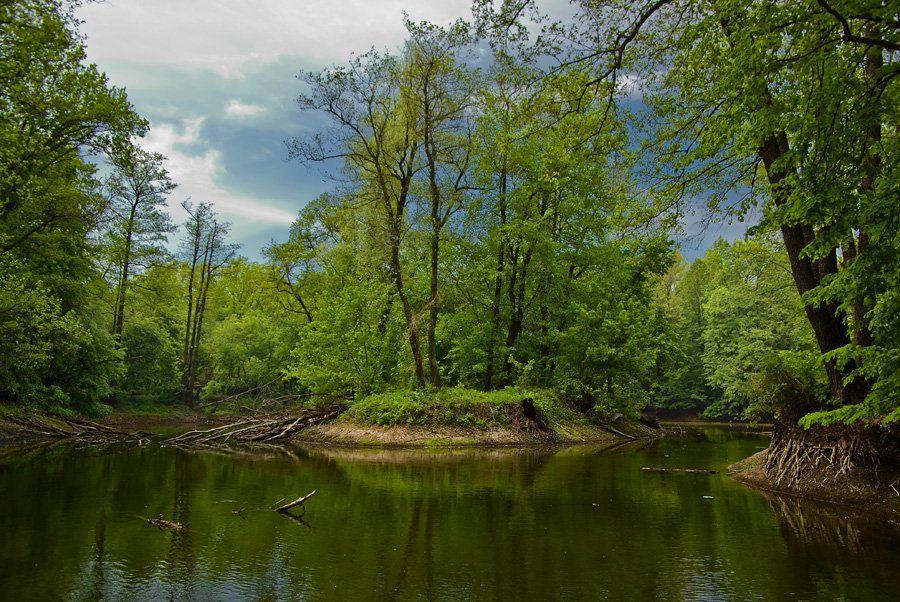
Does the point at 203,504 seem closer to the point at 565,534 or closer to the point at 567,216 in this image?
the point at 565,534

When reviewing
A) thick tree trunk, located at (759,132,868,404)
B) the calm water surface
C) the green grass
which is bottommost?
the calm water surface

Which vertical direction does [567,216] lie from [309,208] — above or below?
below

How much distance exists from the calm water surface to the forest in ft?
8.65

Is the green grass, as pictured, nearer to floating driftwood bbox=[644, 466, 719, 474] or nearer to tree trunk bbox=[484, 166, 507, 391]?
tree trunk bbox=[484, 166, 507, 391]

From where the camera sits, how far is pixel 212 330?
4641cm

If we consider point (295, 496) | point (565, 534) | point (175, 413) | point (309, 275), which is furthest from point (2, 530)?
point (175, 413)

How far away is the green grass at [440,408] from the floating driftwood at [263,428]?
210 cm

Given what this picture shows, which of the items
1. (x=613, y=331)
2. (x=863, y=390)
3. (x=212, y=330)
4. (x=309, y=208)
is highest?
(x=309, y=208)

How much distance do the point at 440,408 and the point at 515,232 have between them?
28.1 feet

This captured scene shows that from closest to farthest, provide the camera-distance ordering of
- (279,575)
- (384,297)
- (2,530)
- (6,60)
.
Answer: (279,575), (2,530), (6,60), (384,297)

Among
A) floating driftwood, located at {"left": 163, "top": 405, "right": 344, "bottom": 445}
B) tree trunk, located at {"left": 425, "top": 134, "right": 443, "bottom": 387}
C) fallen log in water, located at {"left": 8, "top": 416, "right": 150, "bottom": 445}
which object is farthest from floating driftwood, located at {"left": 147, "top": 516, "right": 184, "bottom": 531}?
tree trunk, located at {"left": 425, "top": 134, "right": 443, "bottom": 387}

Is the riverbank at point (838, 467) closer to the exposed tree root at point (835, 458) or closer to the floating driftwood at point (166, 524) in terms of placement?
the exposed tree root at point (835, 458)

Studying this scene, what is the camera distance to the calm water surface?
4996 mm

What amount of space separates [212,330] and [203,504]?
40796 mm
